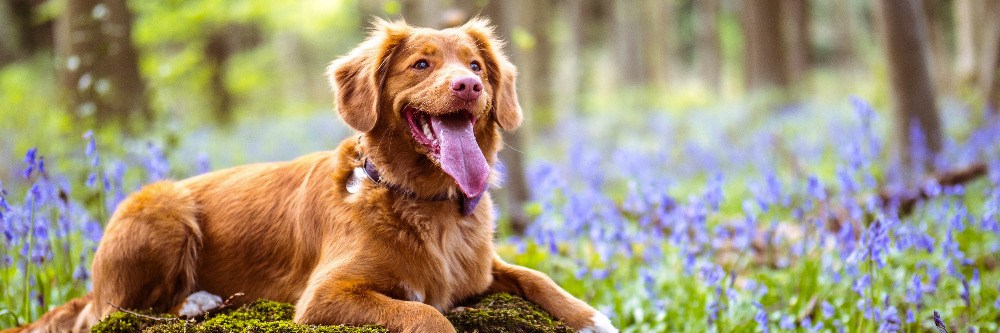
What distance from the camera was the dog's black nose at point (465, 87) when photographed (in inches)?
113

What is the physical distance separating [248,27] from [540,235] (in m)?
19.9

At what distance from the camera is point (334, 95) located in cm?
335

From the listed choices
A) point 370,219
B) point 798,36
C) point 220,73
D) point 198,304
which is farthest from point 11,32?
point 798,36

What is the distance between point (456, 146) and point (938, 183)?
4.62 meters

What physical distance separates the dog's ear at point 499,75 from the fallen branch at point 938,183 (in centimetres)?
365

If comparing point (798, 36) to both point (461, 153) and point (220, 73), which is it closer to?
point (220, 73)

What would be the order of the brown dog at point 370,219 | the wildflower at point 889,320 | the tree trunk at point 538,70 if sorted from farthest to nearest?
the tree trunk at point 538,70, the wildflower at point 889,320, the brown dog at point 370,219

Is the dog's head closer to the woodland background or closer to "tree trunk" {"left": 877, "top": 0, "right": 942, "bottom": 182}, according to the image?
the woodland background

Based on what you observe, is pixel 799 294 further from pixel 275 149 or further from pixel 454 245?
pixel 275 149

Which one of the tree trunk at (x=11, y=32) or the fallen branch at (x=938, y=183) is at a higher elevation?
the tree trunk at (x=11, y=32)

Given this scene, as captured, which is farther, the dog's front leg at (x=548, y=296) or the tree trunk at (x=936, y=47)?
the tree trunk at (x=936, y=47)

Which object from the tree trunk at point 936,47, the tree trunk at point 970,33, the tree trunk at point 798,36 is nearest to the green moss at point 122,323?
the tree trunk at point 970,33

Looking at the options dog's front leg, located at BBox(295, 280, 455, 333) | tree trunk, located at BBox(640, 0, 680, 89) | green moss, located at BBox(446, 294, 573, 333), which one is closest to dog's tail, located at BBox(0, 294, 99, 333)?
dog's front leg, located at BBox(295, 280, 455, 333)

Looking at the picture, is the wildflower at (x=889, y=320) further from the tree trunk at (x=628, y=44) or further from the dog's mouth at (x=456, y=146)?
the tree trunk at (x=628, y=44)
